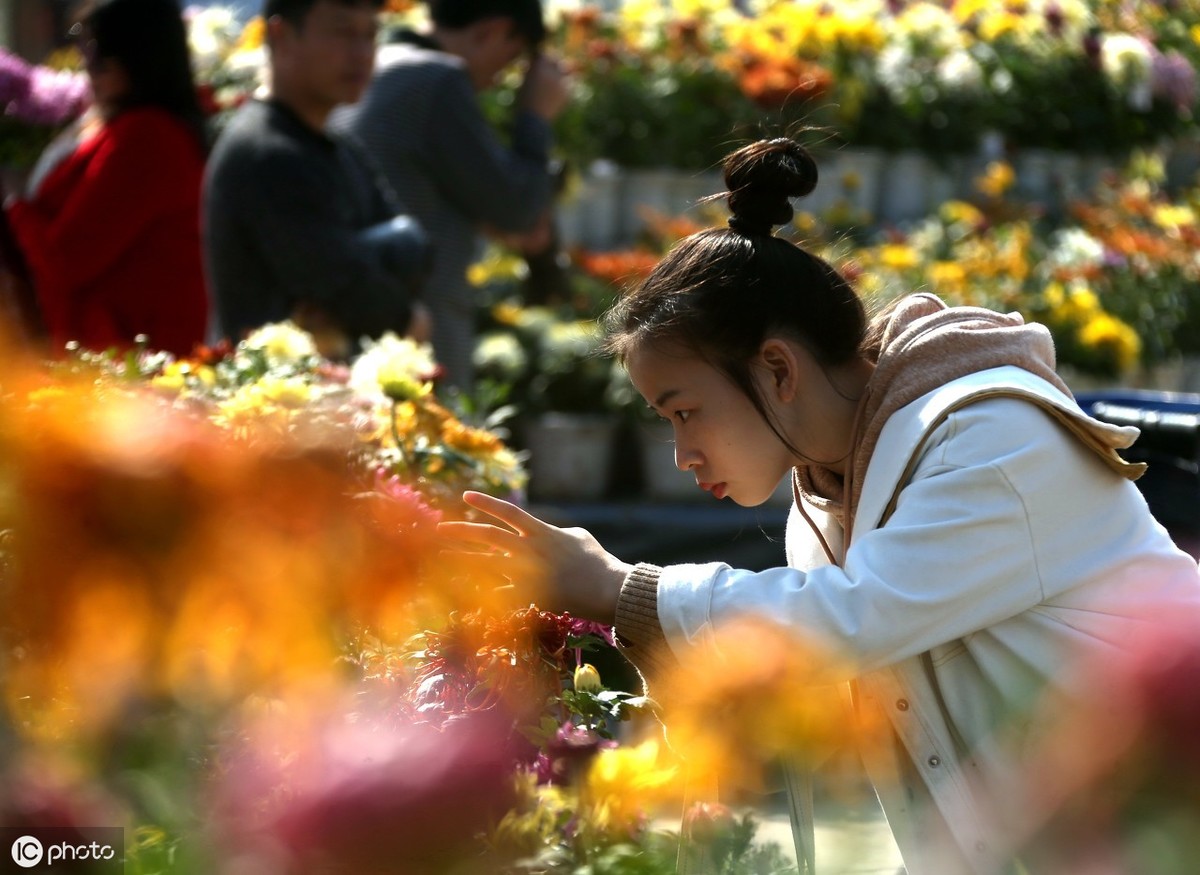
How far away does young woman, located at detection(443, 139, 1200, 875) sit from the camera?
142cm

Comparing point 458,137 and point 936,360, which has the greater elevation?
point 936,360

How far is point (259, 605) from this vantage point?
80 centimetres

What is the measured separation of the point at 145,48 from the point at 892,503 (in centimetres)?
244

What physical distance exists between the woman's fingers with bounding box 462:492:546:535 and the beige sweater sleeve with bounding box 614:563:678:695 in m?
0.10

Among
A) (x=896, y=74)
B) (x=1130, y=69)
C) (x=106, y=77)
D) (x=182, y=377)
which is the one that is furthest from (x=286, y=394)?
(x=1130, y=69)

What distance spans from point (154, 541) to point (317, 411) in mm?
903

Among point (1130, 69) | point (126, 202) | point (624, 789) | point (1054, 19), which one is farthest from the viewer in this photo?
point (1054, 19)

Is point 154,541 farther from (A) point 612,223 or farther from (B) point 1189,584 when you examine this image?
(A) point 612,223

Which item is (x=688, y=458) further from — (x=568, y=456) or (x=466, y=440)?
(x=568, y=456)

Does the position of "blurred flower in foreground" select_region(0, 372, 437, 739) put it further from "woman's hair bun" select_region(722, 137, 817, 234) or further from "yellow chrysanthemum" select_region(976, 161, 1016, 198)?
"yellow chrysanthemum" select_region(976, 161, 1016, 198)

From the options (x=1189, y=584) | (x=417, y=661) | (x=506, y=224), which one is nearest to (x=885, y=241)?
(x=506, y=224)

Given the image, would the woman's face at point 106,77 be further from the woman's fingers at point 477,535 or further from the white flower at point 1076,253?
the white flower at point 1076,253

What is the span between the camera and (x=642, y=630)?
1389 mm

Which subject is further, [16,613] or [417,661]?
[417,661]
